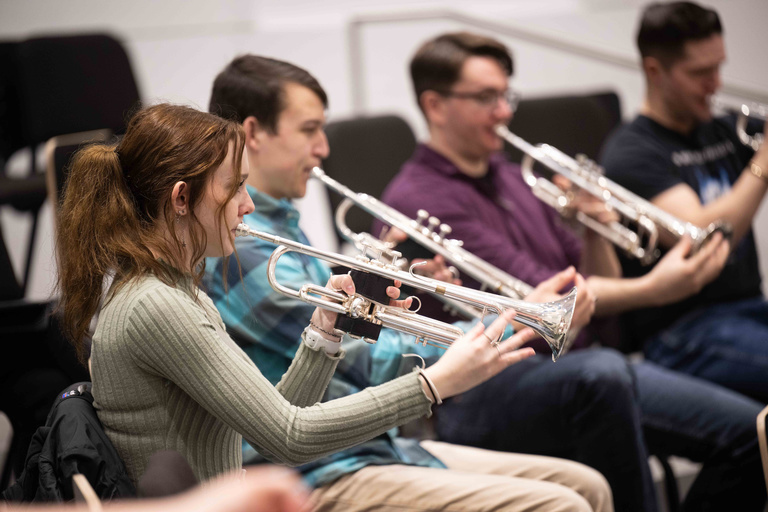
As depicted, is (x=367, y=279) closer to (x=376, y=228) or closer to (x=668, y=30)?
(x=376, y=228)

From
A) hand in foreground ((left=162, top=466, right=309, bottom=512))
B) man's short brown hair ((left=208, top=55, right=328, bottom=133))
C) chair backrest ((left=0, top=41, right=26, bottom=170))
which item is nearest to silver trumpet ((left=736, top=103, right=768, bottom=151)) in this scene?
man's short brown hair ((left=208, top=55, right=328, bottom=133))

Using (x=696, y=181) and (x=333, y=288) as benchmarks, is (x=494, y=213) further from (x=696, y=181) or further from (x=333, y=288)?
(x=333, y=288)

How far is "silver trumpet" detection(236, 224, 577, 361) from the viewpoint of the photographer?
131cm

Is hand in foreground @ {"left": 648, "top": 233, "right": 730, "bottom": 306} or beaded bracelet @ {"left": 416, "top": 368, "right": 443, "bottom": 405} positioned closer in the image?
beaded bracelet @ {"left": 416, "top": 368, "right": 443, "bottom": 405}

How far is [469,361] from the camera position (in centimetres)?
129

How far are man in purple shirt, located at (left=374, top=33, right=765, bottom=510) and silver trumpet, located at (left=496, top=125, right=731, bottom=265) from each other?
0.05 metres

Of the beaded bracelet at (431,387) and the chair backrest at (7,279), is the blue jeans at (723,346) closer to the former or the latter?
the beaded bracelet at (431,387)

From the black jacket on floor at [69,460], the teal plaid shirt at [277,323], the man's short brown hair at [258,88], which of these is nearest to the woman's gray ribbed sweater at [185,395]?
the black jacket on floor at [69,460]

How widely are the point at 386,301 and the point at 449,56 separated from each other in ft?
4.13

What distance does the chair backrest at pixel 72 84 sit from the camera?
299cm

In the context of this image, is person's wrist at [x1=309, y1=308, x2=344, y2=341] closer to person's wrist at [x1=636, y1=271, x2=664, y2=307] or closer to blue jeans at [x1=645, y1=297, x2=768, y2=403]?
person's wrist at [x1=636, y1=271, x2=664, y2=307]

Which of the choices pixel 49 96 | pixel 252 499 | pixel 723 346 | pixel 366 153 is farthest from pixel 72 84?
pixel 252 499

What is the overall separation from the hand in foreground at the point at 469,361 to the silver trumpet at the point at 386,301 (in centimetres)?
8

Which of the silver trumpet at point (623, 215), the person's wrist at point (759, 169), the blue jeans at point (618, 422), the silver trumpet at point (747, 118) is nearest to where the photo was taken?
the blue jeans at point (618, 422)
